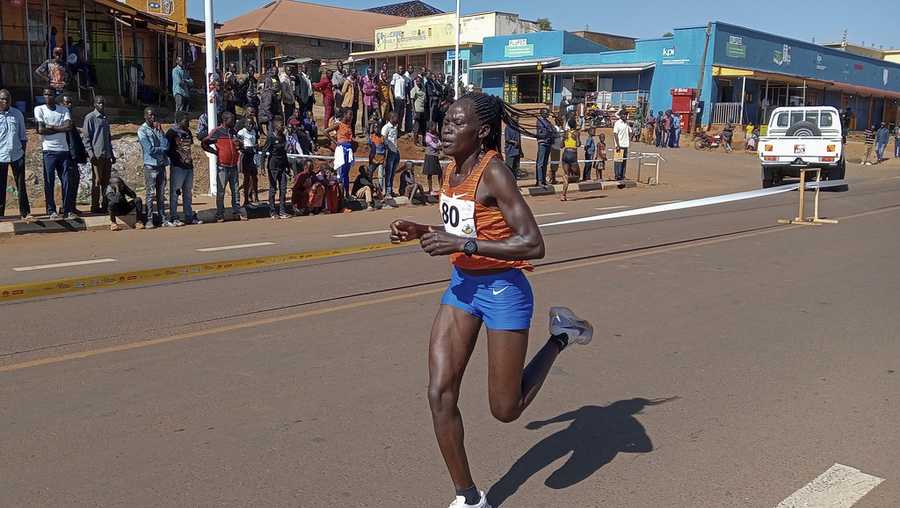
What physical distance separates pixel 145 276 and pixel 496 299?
245 inches

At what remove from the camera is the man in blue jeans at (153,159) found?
1246cm

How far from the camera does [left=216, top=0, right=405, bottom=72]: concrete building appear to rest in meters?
47.5

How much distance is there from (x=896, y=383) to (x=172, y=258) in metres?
8.08

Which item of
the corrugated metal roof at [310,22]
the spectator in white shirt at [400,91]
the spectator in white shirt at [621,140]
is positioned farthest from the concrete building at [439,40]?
the spectator in white shirt at [621,140]

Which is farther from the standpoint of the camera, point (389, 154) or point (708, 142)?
point (708, 142)

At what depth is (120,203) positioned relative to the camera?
42.2ft

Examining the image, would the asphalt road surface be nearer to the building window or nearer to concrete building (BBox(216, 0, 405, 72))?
the building window

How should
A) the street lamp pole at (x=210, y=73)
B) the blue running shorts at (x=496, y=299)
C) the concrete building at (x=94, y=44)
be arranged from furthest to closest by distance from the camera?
the concrete building at (x=94, y=44) < the street lamp pole at (x=210, y=73) < the blue running shorts at (x=496, y=299)

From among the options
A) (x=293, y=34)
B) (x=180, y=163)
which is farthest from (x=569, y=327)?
(x=293, y=34)

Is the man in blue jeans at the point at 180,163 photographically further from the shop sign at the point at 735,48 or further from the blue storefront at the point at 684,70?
the shop sign at the point at 735,48

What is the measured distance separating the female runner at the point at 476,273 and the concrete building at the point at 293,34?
43816mm

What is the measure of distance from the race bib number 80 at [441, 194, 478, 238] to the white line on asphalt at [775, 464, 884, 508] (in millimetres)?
1924

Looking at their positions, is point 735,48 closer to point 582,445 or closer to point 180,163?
point 180,163

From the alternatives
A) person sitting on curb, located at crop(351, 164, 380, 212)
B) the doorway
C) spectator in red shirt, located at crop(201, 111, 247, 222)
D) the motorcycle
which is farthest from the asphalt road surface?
the doorway
